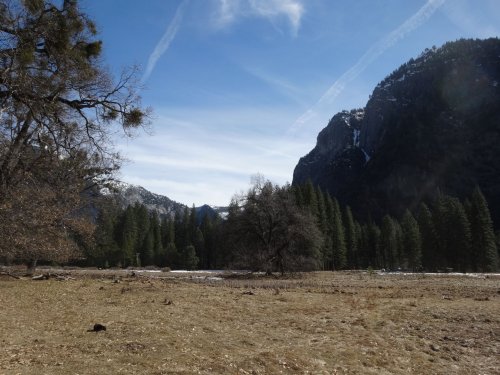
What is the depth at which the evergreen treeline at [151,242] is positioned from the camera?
91.8 metres

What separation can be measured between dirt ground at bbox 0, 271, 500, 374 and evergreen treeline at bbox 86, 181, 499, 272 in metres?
33.1

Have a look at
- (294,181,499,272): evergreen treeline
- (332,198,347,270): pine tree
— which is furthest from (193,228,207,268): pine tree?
(332,198,347,270): pine tree

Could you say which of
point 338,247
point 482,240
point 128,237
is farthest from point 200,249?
point 482,240

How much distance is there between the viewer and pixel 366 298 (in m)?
22.8

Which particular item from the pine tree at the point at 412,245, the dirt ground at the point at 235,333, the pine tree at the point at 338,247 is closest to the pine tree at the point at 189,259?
the pine tree at the point at 338,247

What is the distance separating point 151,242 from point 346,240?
43277mm

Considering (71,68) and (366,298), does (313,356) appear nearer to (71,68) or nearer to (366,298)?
(71,68)

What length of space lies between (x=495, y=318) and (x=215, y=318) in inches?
436

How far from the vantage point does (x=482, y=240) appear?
7812 centimetres

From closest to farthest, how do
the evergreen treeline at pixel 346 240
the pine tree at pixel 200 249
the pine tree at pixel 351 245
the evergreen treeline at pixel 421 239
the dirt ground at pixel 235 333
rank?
the dirt ground at pixel 235 333
the evergreen treeline at pixel 346 240
the evergreen treeline at pixel 421 239
the pine tree at pixel 351 245
the pine tree at pixel 200 249

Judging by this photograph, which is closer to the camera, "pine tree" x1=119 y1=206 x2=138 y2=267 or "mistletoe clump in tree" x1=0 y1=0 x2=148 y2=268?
"mistletoe clump in tree" x1=0 y1=0 x2=148 y2=268

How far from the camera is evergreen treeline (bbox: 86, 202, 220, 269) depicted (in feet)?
301

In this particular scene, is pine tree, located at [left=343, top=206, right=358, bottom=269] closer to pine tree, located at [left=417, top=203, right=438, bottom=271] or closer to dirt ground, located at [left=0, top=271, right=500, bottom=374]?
pine tree, located at [left=417, top=203, right=438, bottom=271]

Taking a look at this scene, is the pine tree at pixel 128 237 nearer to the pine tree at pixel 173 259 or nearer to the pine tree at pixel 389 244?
the pine tree at pixel 173 259
